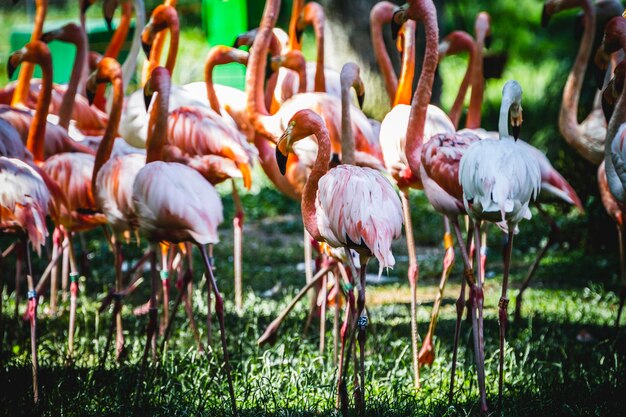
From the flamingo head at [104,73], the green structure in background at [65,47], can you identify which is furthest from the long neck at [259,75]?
the green structure in background at [65,47]

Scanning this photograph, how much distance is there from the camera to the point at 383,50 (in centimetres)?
529

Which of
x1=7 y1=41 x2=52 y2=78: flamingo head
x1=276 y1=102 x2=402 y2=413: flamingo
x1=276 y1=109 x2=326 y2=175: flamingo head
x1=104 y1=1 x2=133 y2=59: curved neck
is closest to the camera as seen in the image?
x1=276 y1=102 x2=402 y2=413: flamingo

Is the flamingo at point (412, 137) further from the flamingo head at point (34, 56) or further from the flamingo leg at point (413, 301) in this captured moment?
the flamingo head at point (34, 56)

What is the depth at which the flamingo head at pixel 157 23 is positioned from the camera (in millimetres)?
5188

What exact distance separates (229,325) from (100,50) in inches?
259

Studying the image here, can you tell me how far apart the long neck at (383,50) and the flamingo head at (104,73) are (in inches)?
62.8

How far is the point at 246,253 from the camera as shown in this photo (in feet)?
22.5

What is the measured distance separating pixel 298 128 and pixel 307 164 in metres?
1.11

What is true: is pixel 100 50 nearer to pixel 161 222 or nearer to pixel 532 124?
pixel 532 124

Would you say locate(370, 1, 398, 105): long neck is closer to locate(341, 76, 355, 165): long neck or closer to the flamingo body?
locate(341, 76, 355, 165): long neck

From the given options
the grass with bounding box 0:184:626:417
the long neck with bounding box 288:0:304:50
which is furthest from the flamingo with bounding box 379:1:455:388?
the long neck with bounding box 288:0:304:50

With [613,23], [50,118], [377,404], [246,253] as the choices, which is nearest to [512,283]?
[246,253]

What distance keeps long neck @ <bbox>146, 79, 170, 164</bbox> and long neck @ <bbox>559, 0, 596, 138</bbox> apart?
2364 mm

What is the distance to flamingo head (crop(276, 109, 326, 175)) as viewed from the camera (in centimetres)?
353
